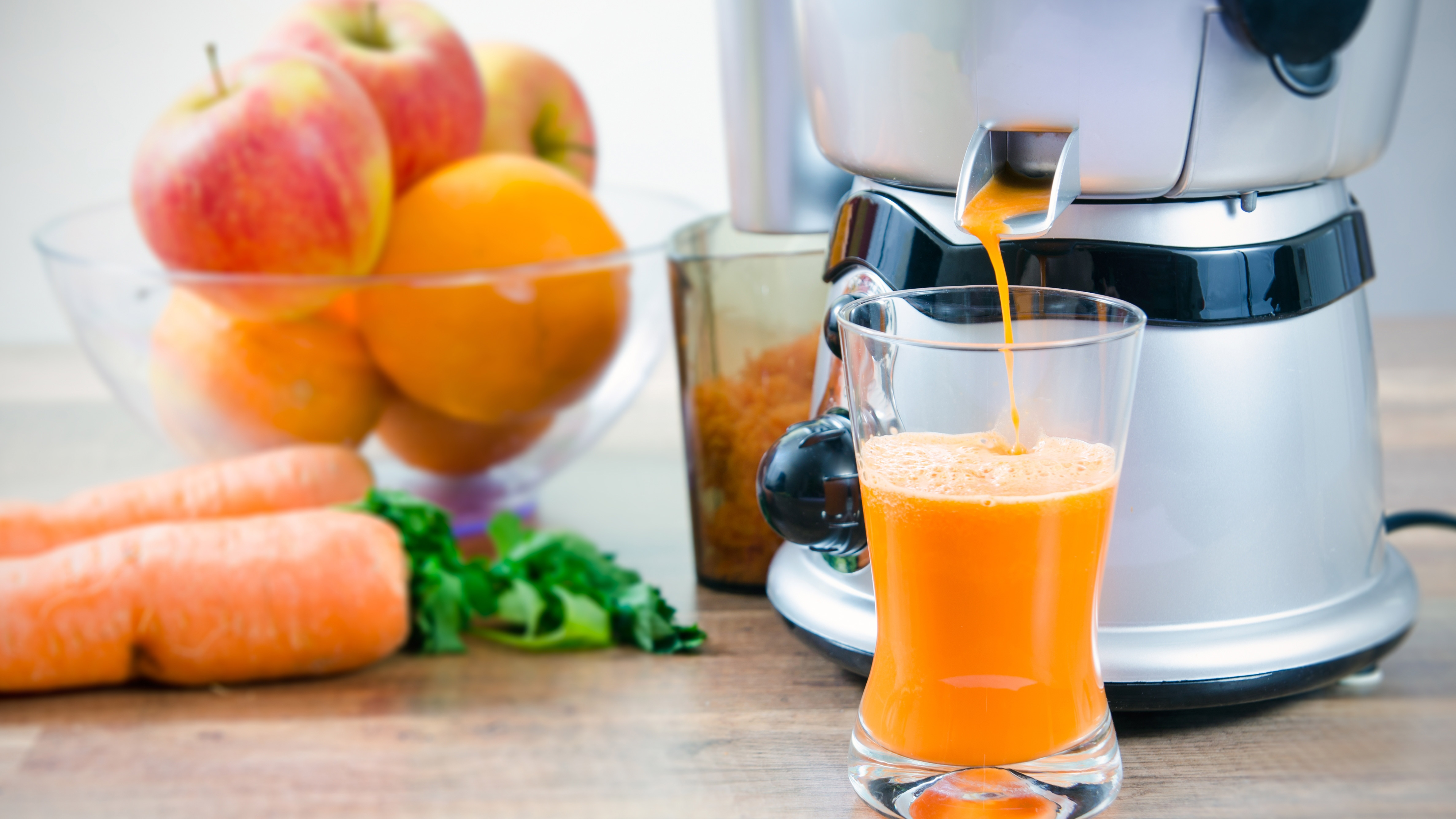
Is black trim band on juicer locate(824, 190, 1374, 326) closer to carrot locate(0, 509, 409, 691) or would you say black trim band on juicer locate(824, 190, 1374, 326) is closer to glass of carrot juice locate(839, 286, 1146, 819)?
glass of carrot juice locate(839, 286, 1146, 819)

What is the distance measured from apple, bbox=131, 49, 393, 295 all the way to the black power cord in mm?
630

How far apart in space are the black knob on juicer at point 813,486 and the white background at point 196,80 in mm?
982

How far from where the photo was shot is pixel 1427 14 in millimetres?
1198

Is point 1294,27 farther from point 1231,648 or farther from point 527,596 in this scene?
point 527,596

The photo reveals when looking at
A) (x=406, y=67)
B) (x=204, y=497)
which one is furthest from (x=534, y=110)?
(x=204, y=497)

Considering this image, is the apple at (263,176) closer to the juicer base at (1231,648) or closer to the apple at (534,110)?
the apple at (534,110)

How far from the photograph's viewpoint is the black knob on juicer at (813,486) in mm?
514

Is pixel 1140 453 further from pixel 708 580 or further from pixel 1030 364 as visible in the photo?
pixel 708 580

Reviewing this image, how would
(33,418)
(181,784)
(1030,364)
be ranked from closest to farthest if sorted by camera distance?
1. (1030,364)
2. (181,784)
3. (33,418)

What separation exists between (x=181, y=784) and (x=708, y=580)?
1.00 feet

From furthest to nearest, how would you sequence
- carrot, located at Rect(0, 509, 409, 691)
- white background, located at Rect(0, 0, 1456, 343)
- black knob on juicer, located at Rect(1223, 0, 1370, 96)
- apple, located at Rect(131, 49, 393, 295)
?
white background, located at Rect(0, 0, 1456, 343), apple, located at Rect(131, 49, 393, 295), carrot, located at Rect(0, 509, 409, 691), black knob on juicer, located at Rect(1223, 0, 1370, 96)

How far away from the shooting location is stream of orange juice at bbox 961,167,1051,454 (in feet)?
1.48

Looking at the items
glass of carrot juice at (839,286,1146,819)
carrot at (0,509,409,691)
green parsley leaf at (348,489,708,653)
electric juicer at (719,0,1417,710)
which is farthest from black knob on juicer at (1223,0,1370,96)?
carrot at (0,509,409,691)

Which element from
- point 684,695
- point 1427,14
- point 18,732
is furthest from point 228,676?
point 1427,14
